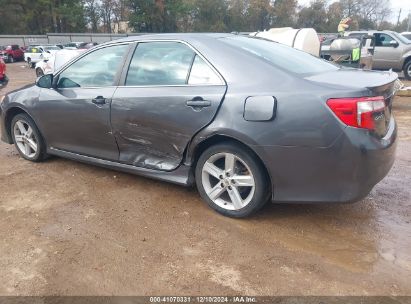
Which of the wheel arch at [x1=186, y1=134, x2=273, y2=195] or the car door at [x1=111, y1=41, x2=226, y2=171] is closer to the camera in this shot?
the wheel arch at [x1=186, y1=134, x2=273, y2=195]

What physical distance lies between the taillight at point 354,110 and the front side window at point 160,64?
136 centimetres

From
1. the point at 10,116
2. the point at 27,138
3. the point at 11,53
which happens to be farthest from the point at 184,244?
the point at 11,53

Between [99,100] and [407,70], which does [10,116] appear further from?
[407,70]

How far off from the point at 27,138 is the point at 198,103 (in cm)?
271

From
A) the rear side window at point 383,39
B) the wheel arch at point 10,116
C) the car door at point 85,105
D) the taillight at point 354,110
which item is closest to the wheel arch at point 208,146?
the taillight at point 354,110

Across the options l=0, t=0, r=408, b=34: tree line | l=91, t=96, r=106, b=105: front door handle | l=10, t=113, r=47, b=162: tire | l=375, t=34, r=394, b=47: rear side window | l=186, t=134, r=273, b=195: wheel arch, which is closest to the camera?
l=186, t=134, r=273, b=195: wheel arch

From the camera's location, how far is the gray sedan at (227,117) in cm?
288

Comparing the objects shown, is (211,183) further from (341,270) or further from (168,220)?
(341,270)

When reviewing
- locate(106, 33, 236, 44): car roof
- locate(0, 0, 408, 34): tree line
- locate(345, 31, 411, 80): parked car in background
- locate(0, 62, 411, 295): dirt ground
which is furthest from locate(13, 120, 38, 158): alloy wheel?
locate(0, 0, 408, 34): tree line

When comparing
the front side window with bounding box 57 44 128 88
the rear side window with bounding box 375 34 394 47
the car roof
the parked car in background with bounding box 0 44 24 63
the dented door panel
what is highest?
the car roof

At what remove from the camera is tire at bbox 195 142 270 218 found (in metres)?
3.20

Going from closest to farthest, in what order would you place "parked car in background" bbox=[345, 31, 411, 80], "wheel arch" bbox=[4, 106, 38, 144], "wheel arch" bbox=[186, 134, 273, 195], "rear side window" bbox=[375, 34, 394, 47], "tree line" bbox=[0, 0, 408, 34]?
"wheel arch" bbox=[186, 134, 273, 195] < "wheel arch" bbox=[4, 106, 38, 144] < "parked car in background" bbox=[345, 31, 411, 80] < "rear side window" bbox=[375, 34, 394, 47] < "tree line" bbox=[0, 0, 408, 34]

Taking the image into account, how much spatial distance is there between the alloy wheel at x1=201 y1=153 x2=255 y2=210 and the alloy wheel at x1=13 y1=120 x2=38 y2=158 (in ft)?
8.31

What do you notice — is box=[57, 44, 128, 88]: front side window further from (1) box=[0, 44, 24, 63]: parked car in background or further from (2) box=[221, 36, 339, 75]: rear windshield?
(1) box=[0, 44, 24, 63]: parked car in background
